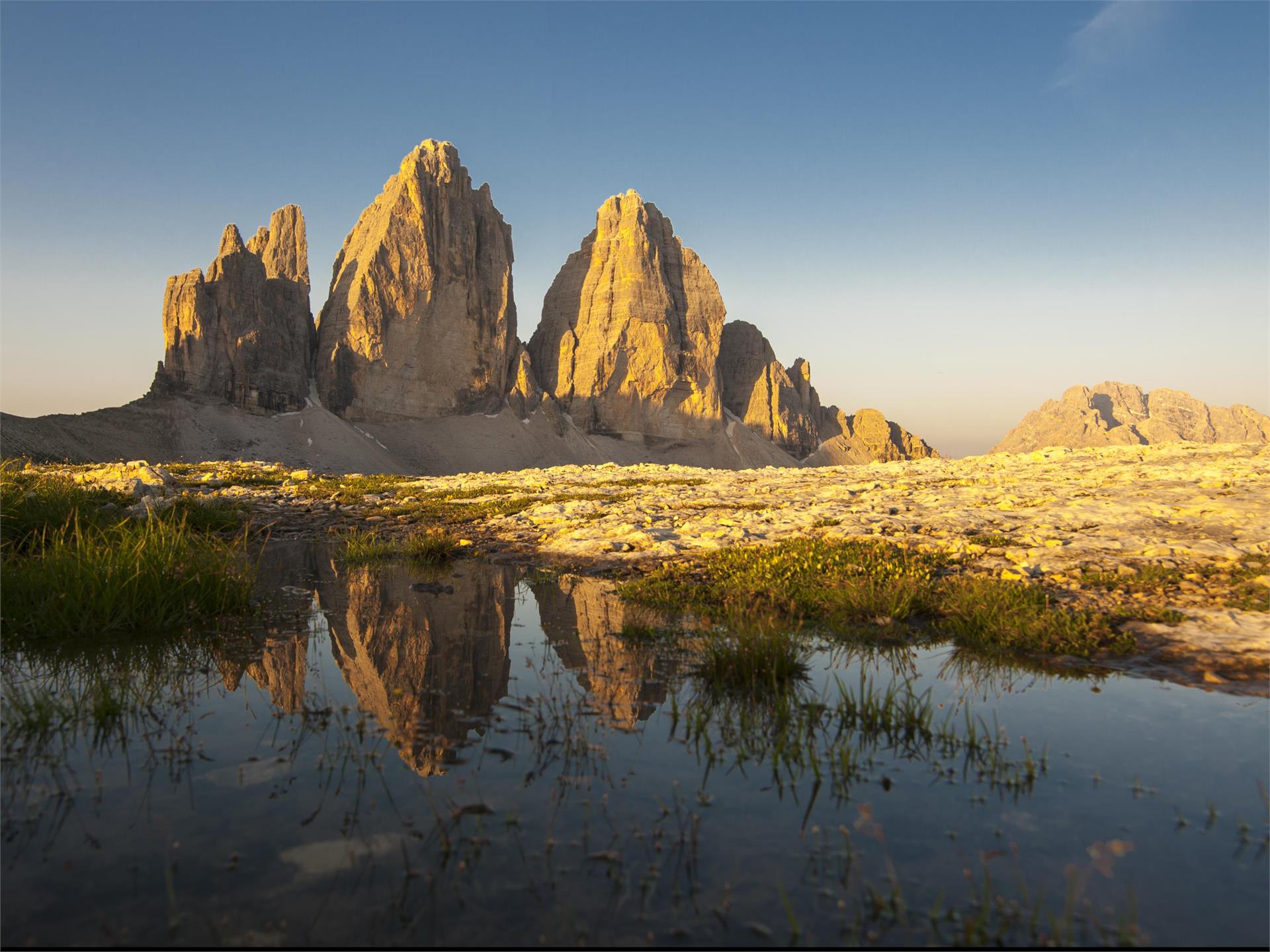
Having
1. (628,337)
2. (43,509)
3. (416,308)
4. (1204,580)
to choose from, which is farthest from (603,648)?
(628,337)

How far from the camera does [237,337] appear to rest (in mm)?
122000

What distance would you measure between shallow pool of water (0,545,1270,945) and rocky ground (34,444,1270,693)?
10.4ft

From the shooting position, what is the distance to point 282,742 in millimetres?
5625

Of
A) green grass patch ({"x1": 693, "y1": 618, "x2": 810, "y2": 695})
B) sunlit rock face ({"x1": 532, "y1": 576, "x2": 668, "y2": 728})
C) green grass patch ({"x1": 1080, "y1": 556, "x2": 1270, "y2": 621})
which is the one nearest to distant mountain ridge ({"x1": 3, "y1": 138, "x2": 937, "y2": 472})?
sunlit rock face ({"x1": 532, "y1": 576, "x2": 668, "y2": 728})

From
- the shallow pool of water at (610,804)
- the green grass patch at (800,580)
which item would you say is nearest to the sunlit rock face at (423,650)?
the shallow pool of water at (610,804)

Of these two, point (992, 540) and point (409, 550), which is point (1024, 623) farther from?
point (409, 550)

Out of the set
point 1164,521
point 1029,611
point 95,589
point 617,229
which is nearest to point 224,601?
point 95,589

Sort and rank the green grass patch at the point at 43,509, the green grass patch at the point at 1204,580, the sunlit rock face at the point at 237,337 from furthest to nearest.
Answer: the sunlit rock face at the point at 237,337, the green grass patch at the point at 43,509, the green grass patch at the point at 1204,580

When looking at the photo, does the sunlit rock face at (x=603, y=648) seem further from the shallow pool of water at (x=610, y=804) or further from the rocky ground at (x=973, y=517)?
the rocky ground at (x=973, y=517)

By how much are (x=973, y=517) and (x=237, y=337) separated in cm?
12987

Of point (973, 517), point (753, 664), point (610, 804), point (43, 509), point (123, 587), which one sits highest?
point (43, 509)

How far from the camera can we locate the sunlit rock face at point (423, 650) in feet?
20.0

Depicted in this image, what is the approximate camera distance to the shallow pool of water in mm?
3574

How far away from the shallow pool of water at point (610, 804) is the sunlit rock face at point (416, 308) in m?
132
